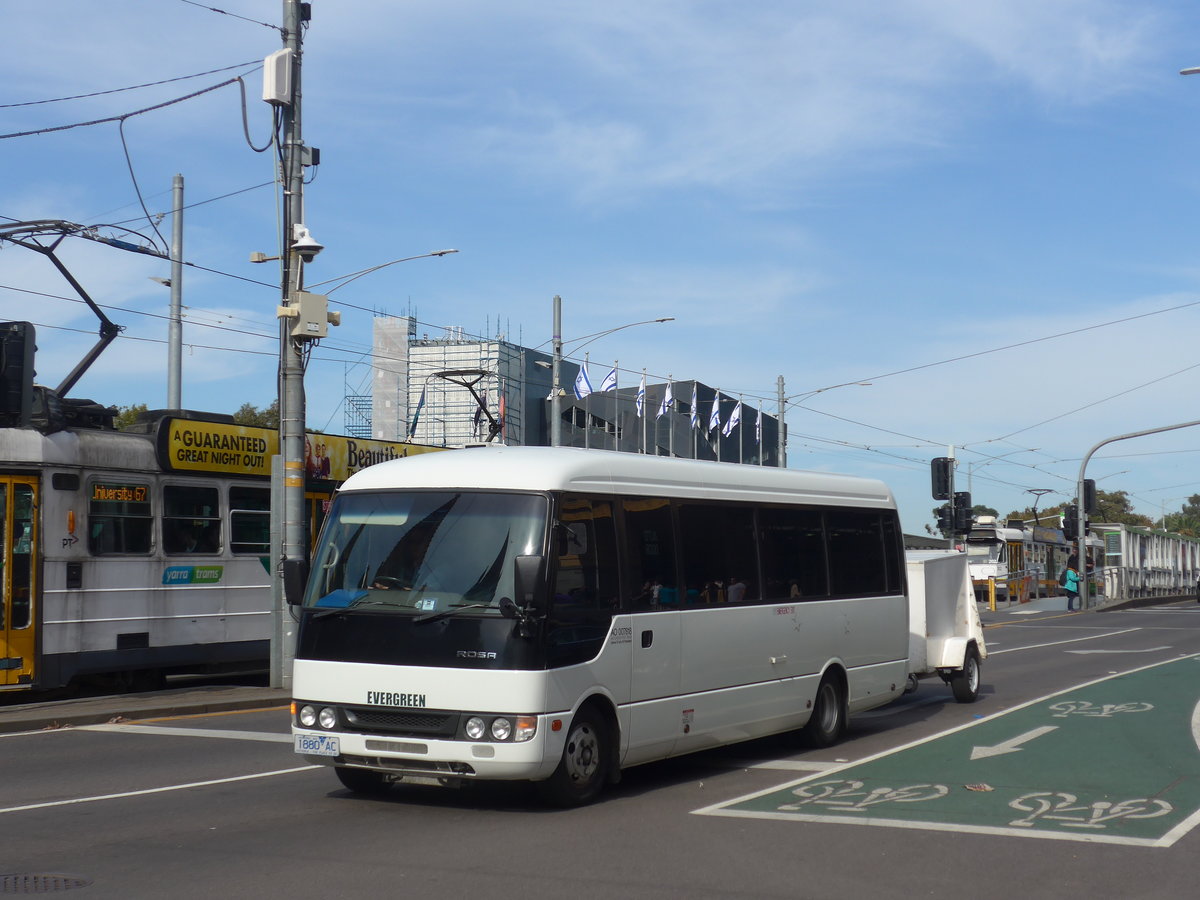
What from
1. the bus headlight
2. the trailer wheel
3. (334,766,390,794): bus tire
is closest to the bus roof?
the bus headlight

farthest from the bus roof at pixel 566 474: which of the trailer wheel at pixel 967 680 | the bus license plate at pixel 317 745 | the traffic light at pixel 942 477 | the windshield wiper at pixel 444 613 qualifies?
the traffic light at pixel 942 477

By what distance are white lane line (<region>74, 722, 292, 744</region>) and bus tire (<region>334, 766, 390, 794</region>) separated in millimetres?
3340

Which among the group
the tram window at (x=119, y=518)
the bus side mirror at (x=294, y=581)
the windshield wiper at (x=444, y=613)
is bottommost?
the windshield wiper at (x=444, y=613)

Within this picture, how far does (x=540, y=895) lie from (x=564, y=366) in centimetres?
6644

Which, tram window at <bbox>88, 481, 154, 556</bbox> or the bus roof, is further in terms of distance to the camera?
tram window at <bbox>88, 481, 154, 556</bbox>

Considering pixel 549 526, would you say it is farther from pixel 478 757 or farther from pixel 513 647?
pixel 478 757

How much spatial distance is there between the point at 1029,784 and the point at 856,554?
13.0 feet

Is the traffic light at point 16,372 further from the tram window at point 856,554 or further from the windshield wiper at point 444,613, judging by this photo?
the tram window at point 856,554

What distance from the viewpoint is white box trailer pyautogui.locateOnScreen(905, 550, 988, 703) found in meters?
16.2

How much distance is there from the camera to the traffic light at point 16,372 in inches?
610

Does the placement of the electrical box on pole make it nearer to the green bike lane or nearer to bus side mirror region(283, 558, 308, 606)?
the green bike lane

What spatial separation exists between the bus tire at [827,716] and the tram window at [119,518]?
348 inches

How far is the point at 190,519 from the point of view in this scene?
17672mm

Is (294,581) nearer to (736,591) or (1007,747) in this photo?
(736,591)
